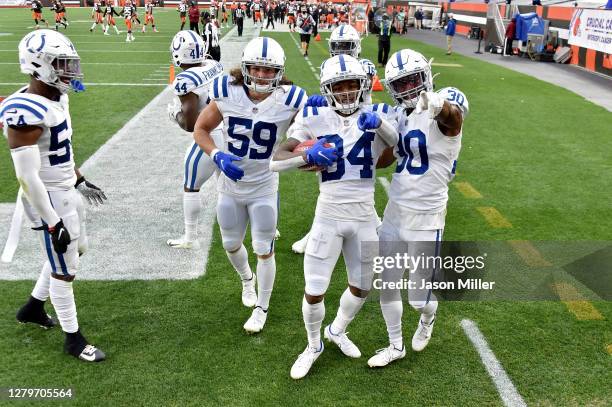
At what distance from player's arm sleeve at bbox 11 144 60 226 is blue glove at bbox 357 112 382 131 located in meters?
2.00

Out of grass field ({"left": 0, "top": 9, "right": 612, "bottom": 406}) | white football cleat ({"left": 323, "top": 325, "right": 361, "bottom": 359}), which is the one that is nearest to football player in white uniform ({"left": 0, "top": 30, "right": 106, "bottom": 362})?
grass field ({"left": 0, "top": 9, "right": 612, "bottom": 406})

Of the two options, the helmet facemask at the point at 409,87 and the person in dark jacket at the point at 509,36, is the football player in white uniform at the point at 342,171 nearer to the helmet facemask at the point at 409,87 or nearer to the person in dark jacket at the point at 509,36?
the helmet facemask at the point at 409,87

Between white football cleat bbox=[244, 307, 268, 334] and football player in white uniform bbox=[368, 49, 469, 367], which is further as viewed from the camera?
white football cleat bbox=[244, 307, 268, 334]

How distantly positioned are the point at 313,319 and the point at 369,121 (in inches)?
Answer: 56.4

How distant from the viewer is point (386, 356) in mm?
3912

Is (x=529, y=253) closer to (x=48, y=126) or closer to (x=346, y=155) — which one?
(x=346, y=155)

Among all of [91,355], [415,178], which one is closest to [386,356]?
[415,178]

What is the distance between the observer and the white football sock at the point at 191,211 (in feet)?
18.1

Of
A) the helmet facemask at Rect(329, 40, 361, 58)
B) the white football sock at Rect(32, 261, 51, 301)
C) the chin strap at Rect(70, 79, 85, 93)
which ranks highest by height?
the helmet facemask at Rect(329, 40, 361, 58)

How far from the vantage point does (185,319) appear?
4457 mm

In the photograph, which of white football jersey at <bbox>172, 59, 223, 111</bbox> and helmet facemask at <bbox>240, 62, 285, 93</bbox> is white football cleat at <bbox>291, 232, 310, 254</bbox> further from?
helmet facemask at <bbox>240, 62, 285, 93</bbox>

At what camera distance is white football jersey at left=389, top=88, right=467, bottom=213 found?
355 cm

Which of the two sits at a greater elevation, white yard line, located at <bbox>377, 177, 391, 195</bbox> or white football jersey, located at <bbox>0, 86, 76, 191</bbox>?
white football jersey, located at <bbox>0, 86, 76, 191</bbox>

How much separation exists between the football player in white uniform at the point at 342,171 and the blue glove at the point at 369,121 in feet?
0.17
